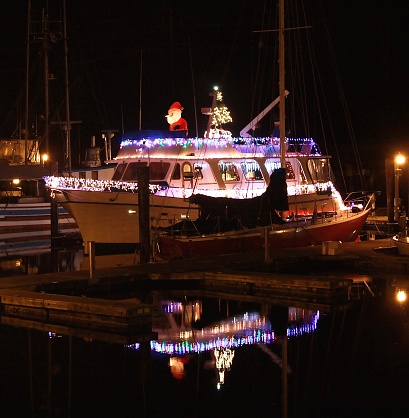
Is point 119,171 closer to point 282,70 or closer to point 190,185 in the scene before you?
point 190,185

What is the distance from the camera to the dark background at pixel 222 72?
54.7 m

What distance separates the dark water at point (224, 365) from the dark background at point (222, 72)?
29.0 meters

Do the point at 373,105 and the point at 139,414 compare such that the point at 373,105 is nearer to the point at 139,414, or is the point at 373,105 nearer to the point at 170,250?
the point at 170,250

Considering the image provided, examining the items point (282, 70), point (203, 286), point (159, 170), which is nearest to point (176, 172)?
point (159, 170)

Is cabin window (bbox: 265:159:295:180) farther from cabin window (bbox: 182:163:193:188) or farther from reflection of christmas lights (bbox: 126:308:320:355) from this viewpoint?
reflection of christmas lights (bbox: 126:308:320:355)

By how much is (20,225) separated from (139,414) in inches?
1335

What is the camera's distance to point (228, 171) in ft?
114

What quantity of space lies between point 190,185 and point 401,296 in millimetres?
13756

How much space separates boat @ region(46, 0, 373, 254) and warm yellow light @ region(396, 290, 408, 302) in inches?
363

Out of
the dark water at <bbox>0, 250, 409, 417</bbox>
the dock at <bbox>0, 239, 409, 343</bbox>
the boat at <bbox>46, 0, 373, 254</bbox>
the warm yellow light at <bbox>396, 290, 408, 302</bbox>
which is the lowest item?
the dark water at <bbox>0, 250, 409, 417</bbox>

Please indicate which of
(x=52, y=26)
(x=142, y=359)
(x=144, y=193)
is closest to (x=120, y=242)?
(x=144, y=193)

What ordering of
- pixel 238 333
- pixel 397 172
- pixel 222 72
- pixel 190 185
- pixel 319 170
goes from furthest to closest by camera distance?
1. pixel 222 72
2. pixel 319 170
3. pixel 397 172
4. pixel 190 185
5. pixel 238 333

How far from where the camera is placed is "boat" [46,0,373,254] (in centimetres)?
3284

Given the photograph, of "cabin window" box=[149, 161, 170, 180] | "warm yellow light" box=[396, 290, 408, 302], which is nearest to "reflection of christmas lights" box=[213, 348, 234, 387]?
"warm yellow light" box=[396, 290, 408, 302]
